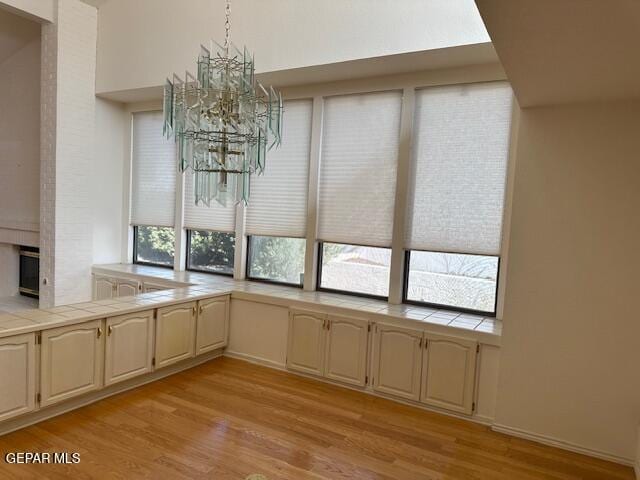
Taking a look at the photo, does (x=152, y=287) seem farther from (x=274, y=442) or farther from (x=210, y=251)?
(x=274, y=442)

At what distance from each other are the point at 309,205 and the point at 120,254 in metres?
3.44

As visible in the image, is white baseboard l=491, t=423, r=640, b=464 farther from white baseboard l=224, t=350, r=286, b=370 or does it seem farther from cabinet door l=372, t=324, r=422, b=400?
white baseboard l=224, t=350, r=286, b=370

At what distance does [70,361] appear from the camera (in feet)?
10.9

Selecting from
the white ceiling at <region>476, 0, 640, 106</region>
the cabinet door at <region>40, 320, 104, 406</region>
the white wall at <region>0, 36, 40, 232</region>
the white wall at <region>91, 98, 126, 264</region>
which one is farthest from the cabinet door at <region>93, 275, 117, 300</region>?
the white ceiling at <region>476, 0, 640, 106</region>

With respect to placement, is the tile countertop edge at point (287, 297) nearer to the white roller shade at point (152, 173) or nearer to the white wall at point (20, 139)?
the white roller shade at point (152, 173)

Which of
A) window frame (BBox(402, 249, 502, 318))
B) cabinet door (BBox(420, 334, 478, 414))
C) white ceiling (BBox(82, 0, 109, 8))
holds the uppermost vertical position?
white ceiling (BBox(82, 0, 109, 8))

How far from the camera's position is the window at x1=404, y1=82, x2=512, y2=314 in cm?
399

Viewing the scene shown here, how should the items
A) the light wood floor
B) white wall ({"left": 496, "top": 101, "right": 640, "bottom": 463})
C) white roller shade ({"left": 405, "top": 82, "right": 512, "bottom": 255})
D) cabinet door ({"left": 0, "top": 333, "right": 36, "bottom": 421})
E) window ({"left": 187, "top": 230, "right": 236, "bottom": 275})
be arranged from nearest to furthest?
the light wood floor → cabinet door ({"left": 0, "top": 333, "right": 36, "bottom": 421}) → white wall ({"left": 496, "top": 101, "right": 640, "bottom": 463}) → white roller shade ({"left": 405, "top": 82, "right": 512, "bottom": 255}) → window ({"left": 187, "top": 230, "right": 236, "bottom": 275})

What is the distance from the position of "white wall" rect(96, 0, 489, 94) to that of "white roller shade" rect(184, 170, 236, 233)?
4.82 ft

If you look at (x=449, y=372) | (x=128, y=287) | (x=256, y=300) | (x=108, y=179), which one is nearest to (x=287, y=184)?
(x=256, y=300)

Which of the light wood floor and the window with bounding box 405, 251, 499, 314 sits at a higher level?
the window with bounding box 405, 251, 499, 314

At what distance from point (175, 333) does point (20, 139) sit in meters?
4.27

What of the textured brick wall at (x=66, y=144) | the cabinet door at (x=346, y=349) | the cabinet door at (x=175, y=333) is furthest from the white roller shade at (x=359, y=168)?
the textured brick wall at (x=66, y=144)

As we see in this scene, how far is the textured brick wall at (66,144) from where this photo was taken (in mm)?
5535
